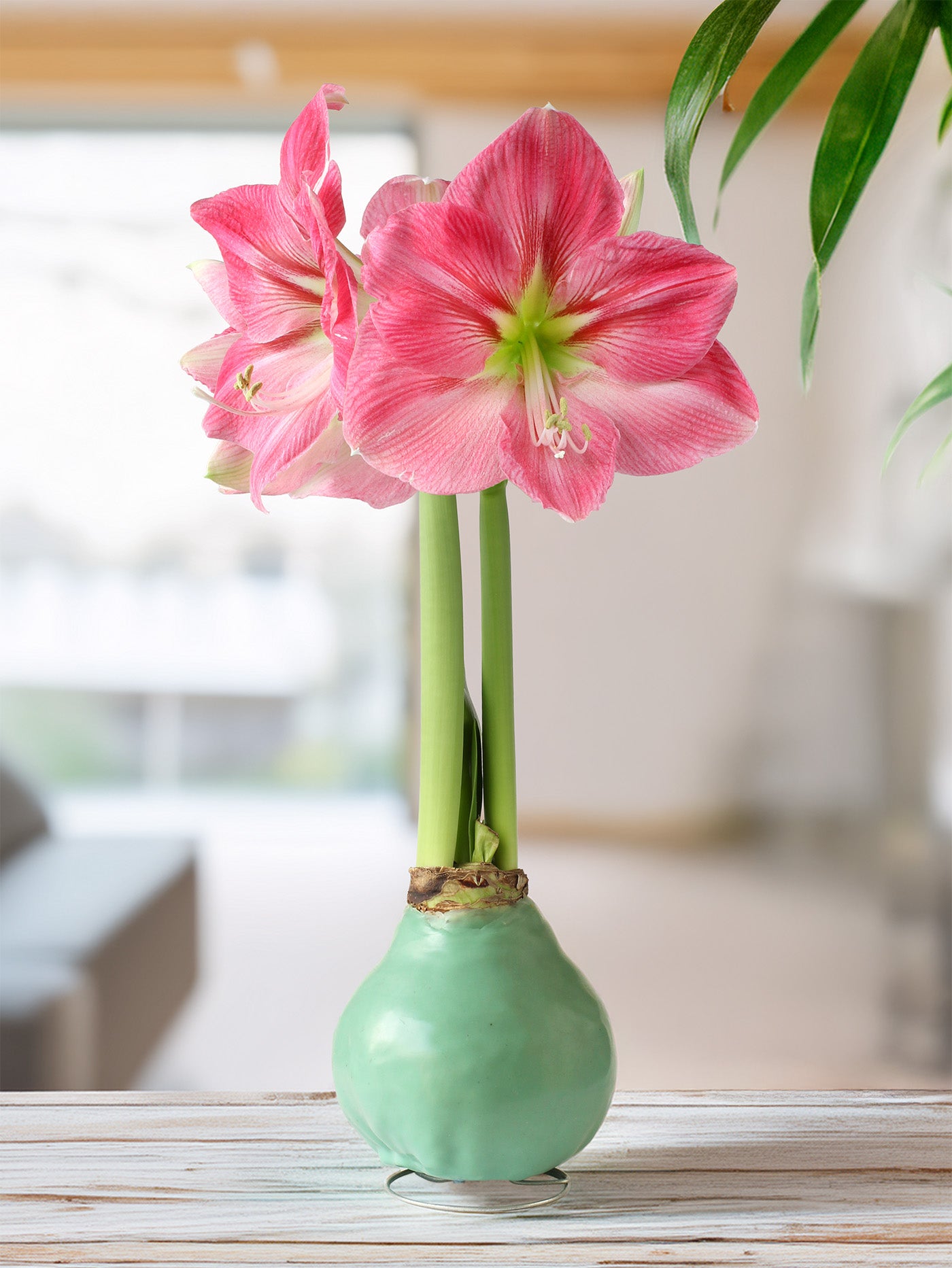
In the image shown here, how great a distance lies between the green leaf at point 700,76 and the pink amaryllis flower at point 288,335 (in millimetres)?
127

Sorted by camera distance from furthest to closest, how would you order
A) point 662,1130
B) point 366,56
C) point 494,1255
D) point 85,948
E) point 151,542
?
point 151,542
point 366,56
point 85,948
point 662,1130
point 494,1255

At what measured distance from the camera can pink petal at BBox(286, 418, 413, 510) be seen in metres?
0.44

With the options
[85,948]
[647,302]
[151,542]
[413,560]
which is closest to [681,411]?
[647,302]

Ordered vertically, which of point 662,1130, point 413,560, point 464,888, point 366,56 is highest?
point 366,56

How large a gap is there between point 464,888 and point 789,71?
35cm

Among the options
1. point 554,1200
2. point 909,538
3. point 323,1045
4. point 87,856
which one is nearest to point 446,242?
point 554,1200

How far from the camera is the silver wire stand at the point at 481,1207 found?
0.43 meters

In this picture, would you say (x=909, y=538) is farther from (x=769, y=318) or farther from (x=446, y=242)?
(x=446, y=242)

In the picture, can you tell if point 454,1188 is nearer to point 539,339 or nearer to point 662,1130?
point 662,1130

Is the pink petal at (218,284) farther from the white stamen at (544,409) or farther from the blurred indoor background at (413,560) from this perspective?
the blurred indoor background at (413,560)

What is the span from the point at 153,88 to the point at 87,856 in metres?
2.12

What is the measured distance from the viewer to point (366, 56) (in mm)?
3266

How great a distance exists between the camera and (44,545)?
3.40 metres

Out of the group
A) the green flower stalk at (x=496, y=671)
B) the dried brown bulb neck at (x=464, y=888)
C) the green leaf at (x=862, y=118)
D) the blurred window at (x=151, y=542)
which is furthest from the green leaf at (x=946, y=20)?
the blurred window at (x=151, y=542)
